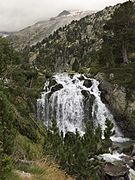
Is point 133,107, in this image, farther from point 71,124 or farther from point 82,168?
point 82,168

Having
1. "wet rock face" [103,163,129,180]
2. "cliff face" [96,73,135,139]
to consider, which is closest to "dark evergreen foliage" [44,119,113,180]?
"wet rock face" [103,163,129,180]

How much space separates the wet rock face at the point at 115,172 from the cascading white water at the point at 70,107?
21.2m

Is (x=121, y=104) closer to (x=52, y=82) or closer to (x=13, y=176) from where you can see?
(x=52, y=82)

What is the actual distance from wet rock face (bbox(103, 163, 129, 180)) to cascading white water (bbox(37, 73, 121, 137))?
21.2 meters

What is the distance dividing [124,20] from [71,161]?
1696 inches

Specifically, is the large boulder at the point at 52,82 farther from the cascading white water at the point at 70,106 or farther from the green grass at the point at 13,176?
the green grass at the point at 13,176

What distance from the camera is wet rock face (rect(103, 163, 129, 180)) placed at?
2038 centimetres

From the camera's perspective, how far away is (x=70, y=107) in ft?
147

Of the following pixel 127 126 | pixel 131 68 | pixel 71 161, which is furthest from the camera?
pixel 131 68

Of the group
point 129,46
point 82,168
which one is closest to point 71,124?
point 129,46

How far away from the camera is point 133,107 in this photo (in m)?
42.9

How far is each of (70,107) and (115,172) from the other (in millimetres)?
24278

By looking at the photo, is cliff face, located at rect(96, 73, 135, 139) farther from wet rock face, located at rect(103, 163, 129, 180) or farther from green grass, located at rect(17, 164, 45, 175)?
green grass, located at rect(17, 164, 45, 175)

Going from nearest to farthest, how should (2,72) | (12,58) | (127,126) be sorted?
(2,72)
(12,58)
(127,126)
